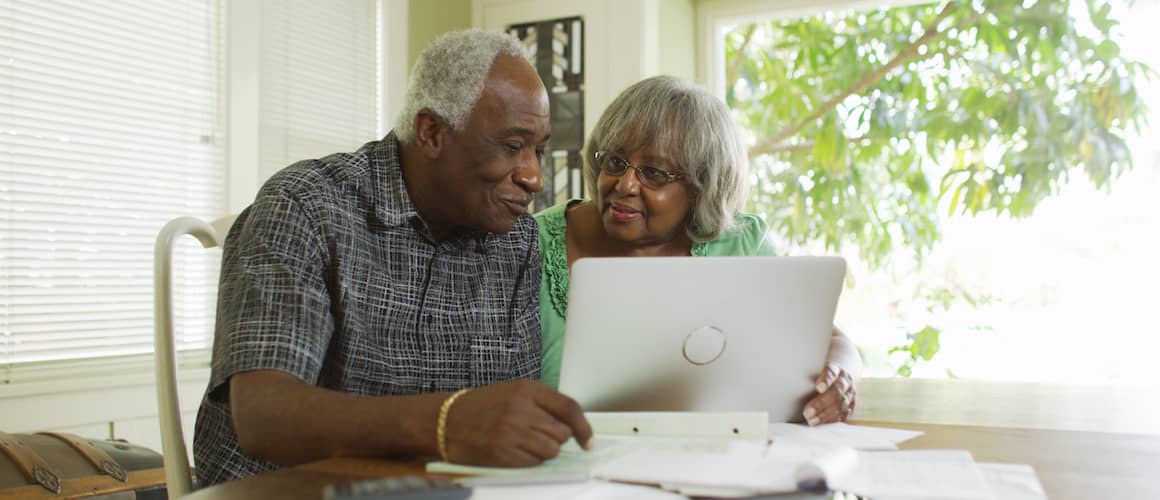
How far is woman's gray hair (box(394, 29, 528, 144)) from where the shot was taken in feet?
4.57

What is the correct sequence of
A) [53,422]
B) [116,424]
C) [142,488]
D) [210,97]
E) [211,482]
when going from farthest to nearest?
[210,97], [116,424], [53,422], [142,488], [211,482]

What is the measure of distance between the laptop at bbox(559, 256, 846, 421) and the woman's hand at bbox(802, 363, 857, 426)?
9 centimetres

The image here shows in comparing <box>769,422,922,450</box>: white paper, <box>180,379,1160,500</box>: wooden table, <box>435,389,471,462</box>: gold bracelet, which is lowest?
<box>180,379,1160,500</box>: wooden table

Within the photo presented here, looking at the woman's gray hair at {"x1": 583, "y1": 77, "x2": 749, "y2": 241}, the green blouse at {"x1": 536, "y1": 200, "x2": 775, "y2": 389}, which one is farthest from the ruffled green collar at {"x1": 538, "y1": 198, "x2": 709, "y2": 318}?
the woman's gray hair at {"x1": 583, "y1": 77, "x2": 749, "y2": 241}

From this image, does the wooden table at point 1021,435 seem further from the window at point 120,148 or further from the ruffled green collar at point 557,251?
the window at point 120,148

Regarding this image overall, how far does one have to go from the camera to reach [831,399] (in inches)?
49.6

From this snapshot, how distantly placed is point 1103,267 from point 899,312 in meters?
0.70

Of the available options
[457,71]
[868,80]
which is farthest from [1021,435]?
[868,80]

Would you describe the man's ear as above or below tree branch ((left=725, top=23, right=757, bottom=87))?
below

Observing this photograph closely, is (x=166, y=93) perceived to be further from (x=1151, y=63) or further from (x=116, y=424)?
(x=1151, y=63)

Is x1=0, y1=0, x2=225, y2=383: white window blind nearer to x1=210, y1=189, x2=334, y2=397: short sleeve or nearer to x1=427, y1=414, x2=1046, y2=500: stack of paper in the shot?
x1=210, y1=189, x2=334, y2=397: short sleeve

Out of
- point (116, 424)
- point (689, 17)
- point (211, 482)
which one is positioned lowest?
point (116, 424)

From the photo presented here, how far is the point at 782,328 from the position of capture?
3.71 feet

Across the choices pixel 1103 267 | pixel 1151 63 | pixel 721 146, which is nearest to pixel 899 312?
pixel 1103 267
